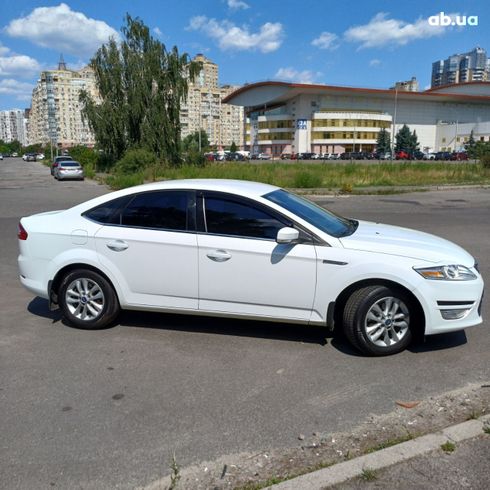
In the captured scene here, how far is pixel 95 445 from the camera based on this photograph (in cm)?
285

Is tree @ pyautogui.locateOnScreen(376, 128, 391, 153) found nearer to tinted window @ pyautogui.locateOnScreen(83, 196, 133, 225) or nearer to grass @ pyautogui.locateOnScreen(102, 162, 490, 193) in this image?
grass @ pyautogui.locateOnScreen(102, 162, 490, 193)

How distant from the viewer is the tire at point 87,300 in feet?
15.1

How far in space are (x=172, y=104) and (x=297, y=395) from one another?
3662cm

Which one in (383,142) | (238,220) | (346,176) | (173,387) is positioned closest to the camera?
(173,387)

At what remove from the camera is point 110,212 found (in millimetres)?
4660

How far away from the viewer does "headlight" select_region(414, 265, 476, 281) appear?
12.9ft

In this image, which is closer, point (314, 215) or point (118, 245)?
point (118, 245)

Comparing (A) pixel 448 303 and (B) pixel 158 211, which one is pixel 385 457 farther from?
(B) pixel 158 211

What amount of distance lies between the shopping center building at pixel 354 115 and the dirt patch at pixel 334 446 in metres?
106

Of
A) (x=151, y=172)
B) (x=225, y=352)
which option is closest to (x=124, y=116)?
(x=151, y=172)

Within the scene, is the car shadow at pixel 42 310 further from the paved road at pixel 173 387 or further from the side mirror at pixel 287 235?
the side mirror at pixel 287 235

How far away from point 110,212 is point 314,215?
207cm

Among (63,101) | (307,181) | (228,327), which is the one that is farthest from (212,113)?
(228,327)

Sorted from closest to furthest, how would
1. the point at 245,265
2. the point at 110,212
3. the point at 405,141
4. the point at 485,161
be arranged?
1. the point at 245,265
2. the point at 110,212
3. the point at 485,161
4. the point at 405,141
